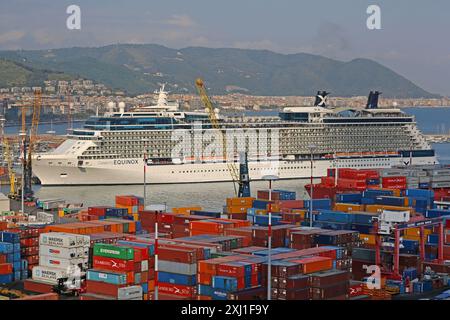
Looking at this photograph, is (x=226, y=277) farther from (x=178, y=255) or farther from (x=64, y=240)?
(x=64, y=240)

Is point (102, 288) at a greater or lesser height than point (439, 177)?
lesser

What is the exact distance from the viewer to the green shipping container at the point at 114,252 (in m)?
14.1

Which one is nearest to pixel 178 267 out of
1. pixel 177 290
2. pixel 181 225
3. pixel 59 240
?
pixel 177 290

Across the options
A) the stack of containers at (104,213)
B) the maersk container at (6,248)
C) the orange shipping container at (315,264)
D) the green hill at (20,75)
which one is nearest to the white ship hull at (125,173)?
the stack of containers at (104,213)

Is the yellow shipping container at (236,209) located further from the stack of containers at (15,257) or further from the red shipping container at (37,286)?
the red shipping container at (37,286)

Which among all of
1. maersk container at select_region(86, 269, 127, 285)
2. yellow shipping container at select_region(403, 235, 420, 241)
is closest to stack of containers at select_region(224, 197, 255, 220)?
yellow shipping container at select_region(403, 235, 420, 241)

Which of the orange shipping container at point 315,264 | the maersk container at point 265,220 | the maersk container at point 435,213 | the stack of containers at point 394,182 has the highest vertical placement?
the stack of containers at point 394,182

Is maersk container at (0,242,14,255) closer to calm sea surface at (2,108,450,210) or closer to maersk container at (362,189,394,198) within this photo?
maersk container at (362,189,394,198)

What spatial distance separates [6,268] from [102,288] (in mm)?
3018

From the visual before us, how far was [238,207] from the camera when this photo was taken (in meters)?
22.5

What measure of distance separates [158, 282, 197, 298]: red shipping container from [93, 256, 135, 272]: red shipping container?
572mm

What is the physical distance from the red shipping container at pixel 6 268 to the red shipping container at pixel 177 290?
3.77 metres

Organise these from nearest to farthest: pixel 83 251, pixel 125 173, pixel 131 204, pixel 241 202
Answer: pixel 83 251, pixel 241 202, pixel 131 204, pixel 125 173
